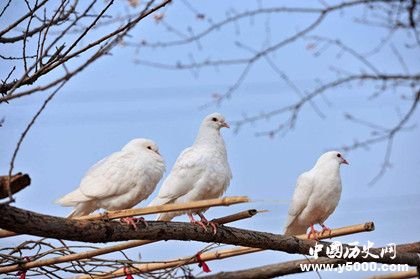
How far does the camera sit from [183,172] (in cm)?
450

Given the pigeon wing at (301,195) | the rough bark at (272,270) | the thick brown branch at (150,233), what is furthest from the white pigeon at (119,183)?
the pigeon wing at (301,195)

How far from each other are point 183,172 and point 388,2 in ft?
5.71

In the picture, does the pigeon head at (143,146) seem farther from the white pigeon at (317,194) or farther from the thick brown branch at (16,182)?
the thick brown branch at (16,182)

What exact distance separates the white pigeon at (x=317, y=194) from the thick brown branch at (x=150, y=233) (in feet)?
2.35

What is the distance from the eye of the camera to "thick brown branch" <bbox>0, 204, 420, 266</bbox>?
109 inches

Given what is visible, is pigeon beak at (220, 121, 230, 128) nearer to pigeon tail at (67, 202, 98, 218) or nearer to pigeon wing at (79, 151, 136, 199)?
pigeon wing at (79, 151, 136, 199)

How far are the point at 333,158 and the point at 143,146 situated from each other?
68.7 inches

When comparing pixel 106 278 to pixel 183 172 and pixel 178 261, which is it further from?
pixel 183 172

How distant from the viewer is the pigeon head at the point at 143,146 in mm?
4324

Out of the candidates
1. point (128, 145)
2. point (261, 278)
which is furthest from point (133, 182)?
point (261, 278)

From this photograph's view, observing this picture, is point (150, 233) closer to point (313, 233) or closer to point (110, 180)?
point (110, 180)

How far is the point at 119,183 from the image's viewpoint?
410 centimetres

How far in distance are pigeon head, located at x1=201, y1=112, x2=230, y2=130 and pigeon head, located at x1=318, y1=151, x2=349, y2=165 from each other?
95 centimetres

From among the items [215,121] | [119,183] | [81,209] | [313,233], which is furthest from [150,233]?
[313,233]
